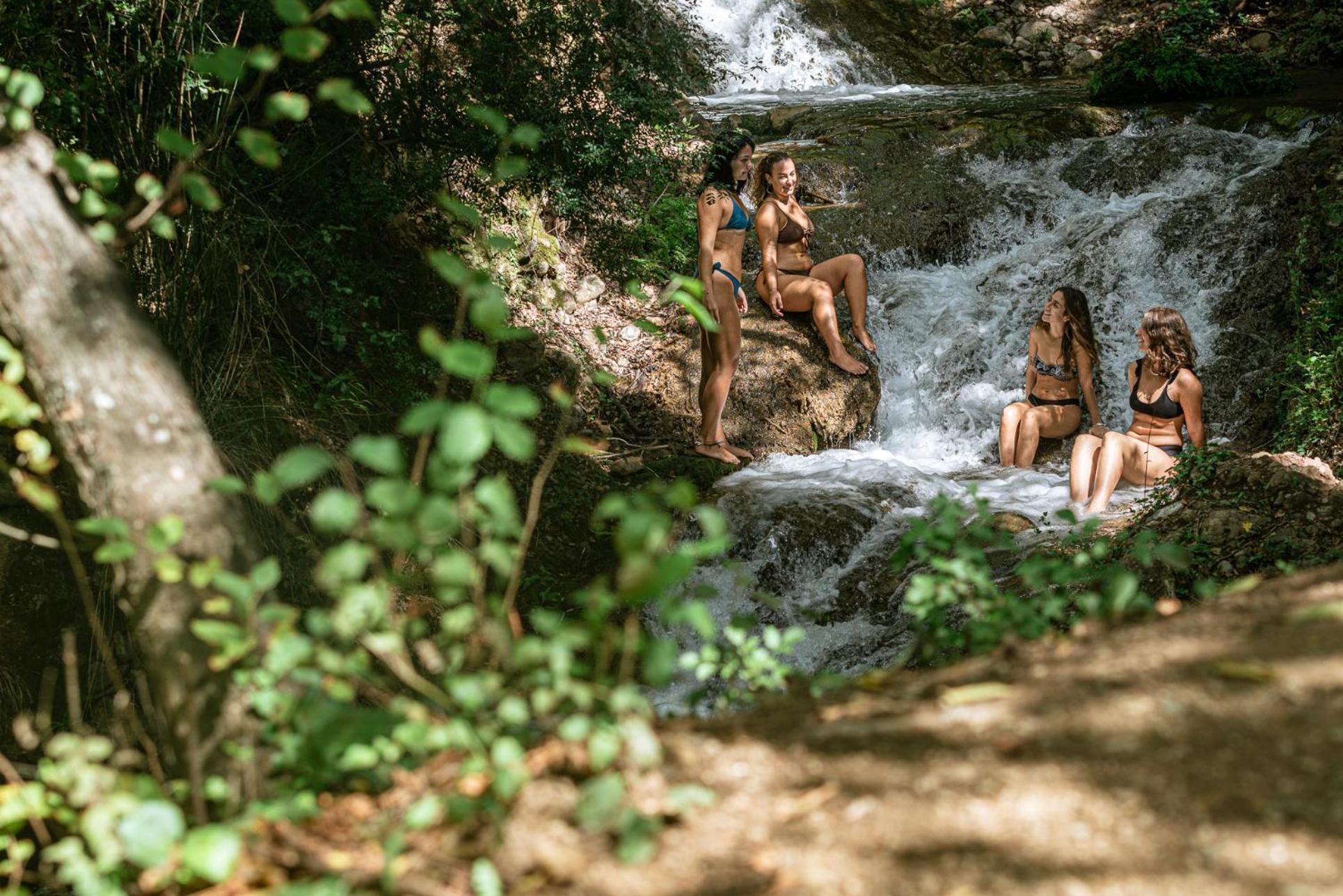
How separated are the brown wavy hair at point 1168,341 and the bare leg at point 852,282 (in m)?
2.54

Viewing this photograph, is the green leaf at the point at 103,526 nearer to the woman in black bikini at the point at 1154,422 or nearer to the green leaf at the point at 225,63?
the green leaf at the point at 225,63

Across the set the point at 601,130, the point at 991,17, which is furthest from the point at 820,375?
the point at 991,17

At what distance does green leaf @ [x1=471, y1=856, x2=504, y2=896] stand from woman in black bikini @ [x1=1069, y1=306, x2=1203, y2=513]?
5.57 metres

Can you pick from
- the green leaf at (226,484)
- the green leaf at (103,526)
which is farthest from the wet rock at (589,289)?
the green leaf at (103,526)

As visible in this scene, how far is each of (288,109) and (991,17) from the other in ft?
51.6

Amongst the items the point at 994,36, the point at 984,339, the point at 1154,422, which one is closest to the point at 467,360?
the point at 1154,422

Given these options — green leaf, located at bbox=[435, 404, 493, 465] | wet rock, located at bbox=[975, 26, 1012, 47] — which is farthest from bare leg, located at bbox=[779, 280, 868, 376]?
wet rock, located at bbox=[975, 26, 1012, 47]

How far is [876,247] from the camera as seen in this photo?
30.3 feet

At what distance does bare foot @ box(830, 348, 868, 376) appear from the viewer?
8.34 m

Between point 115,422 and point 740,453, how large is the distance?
591 centimetres

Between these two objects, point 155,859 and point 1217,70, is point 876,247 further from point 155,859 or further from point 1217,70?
point 155,859

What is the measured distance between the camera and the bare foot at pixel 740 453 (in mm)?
7820

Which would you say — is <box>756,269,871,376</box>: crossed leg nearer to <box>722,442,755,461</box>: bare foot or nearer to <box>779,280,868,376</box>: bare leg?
<box>779,280,868,376</box>: bare leg

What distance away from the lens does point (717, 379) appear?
7.63m
